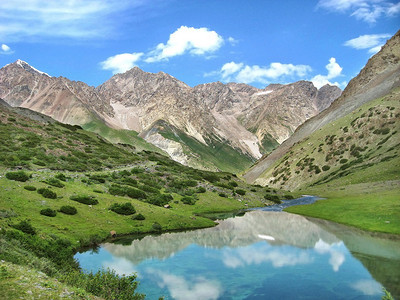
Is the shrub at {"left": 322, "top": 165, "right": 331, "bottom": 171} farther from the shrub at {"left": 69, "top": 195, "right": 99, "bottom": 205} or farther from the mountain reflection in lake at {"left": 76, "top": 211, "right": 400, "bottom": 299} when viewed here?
the shrub at {"left": 69, "top": 195, "right": 99, "bottom": 205}

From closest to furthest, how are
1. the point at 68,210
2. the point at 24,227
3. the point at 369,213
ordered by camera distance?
the point at 24,227
the point at 68,210
the point at 369,213

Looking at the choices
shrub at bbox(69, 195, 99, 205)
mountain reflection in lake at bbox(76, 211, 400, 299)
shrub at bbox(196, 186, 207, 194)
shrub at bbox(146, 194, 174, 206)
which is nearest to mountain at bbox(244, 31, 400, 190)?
shrub at bbox(196, 186, 207, 194)

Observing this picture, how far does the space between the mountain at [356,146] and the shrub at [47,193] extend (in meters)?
72.4

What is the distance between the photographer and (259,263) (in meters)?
29.0

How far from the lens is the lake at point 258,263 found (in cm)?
2231

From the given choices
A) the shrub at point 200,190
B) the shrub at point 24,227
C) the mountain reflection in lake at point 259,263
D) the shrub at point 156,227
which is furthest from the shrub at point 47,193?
the shrub at point 200,190

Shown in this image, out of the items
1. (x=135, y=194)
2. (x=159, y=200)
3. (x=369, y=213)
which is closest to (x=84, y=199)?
(x=135, y=194)

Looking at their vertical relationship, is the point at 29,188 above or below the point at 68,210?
above

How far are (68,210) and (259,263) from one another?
929 inches

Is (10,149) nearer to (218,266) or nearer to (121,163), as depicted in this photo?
(121,163)

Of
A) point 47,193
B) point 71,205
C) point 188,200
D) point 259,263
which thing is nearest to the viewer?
point 259,263

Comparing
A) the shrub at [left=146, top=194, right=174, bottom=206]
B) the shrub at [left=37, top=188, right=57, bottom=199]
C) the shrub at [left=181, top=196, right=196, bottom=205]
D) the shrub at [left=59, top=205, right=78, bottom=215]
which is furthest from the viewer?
the shrub at [left=181, top=196, right=196, bottom=205]

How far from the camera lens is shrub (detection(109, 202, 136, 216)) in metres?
44.6

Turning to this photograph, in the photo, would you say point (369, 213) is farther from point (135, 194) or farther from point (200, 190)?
point (135, 194)
